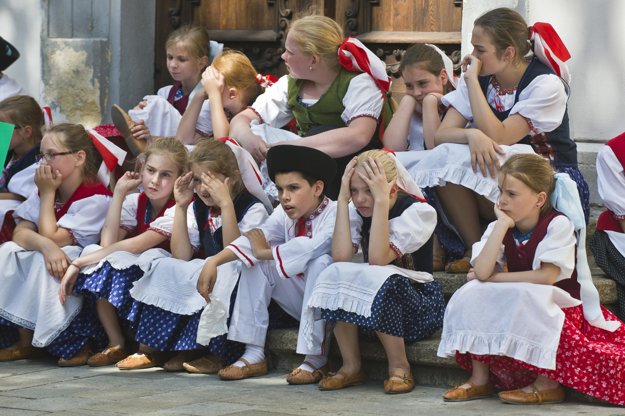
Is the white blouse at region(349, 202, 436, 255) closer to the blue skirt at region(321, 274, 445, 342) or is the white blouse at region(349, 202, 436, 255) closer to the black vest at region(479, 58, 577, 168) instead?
the blue skirt at region(321, 274, 445, 342)

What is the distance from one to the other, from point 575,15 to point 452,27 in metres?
1.00

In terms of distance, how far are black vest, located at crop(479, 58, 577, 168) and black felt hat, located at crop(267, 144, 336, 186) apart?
3.16 feet

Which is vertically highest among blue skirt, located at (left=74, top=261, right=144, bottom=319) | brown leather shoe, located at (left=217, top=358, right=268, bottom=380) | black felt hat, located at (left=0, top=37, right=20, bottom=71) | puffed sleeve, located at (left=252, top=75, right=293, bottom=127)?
black felt hat, located at (left=0, top=37, right=20, bottom=71)

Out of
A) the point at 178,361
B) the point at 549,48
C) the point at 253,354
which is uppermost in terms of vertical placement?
the point at 549,48

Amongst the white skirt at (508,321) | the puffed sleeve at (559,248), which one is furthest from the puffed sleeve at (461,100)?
the white skirt at (508,321)

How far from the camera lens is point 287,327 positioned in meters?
6.37

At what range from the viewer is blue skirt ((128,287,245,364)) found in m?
6.28

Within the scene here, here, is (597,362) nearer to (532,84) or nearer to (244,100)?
(532,84)

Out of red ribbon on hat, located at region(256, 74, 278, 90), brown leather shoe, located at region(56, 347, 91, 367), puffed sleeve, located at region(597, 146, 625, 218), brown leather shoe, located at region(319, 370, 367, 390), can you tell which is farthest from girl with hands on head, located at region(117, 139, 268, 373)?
puffed sleeve, located at region(597, 146, 625, 218)

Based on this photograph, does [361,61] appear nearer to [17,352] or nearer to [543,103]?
[543,103]

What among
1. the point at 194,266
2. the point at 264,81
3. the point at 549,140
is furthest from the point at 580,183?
the point at 264,81

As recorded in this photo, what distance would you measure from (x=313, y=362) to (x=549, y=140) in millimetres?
1523

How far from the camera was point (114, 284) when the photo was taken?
6.52 m

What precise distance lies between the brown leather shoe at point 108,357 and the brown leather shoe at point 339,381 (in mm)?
1293
